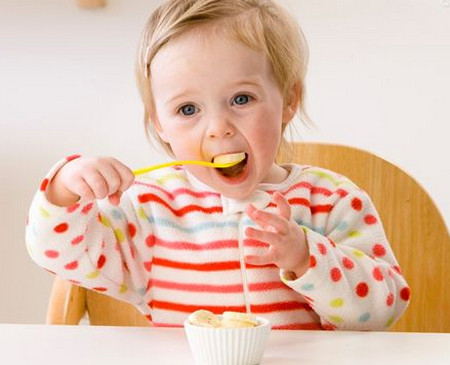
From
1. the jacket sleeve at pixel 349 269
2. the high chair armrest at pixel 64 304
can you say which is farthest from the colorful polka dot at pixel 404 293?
the high chair armrest at pixel 64 304

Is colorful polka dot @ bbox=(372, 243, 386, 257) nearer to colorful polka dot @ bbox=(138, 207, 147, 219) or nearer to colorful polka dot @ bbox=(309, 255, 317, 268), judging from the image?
colorful polka dot @ bbox=(309, 255, 317, 268)

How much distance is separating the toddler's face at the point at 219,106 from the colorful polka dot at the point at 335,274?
139 mm

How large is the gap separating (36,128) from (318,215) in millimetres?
1312

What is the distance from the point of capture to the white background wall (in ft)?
6.85

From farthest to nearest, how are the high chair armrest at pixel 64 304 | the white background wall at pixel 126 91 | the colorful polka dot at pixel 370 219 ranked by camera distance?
the white background wall at pixel 126 91, the high chair armrest at pixel 64 304, the colorful polka dot at pixel 370 219

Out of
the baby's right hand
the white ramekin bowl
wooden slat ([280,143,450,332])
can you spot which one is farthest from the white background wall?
the white ramekin bowl

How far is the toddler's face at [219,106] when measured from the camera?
0.96 m

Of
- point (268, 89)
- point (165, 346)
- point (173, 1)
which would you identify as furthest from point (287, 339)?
point (173, 1)

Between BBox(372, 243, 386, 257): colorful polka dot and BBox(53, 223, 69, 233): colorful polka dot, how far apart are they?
1.09 ft

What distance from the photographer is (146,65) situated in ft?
3.39

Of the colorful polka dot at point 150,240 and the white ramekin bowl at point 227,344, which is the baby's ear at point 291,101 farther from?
the white ramekin bowl at point 227,344

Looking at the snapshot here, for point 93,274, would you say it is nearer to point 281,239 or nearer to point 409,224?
point 281,239

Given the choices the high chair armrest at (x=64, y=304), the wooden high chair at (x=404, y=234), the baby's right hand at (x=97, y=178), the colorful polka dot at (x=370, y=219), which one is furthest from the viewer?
the wooden high chair at (x=404, y=234)

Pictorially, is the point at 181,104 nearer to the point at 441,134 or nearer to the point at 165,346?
the point at 165,346
